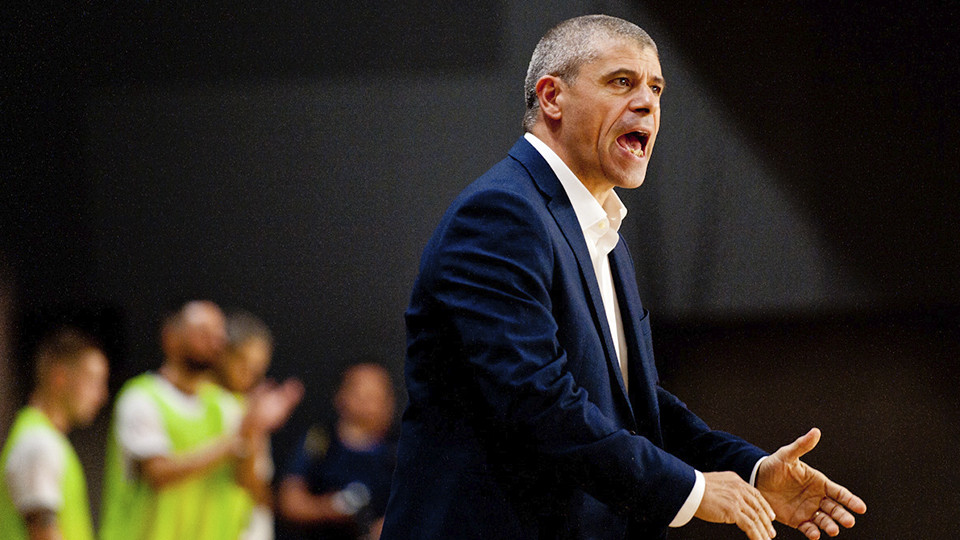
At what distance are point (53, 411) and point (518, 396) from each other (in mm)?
2241

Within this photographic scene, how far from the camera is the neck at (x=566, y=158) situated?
6.22 ft

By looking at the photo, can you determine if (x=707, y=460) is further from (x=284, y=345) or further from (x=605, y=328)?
(x=284, y=345)

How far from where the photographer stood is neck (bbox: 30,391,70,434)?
3.12 meters

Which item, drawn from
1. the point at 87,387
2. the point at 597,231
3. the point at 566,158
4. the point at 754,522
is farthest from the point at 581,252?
the point at 87,387

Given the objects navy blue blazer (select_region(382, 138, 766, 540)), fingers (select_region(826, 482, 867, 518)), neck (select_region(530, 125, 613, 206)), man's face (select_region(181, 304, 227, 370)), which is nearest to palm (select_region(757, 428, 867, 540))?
fingers (select_region(826, 482, 867, 518))

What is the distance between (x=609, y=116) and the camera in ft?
6.22

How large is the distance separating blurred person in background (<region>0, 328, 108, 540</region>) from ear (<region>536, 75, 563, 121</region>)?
6.60 feet

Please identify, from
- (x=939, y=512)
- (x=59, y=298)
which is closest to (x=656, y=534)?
(x=59, y=298)

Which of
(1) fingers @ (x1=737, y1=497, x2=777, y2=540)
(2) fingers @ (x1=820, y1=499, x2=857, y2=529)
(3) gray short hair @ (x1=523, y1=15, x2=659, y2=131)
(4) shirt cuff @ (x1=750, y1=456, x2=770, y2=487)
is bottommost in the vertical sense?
(2) fingers @ (x1=820, y1=499, x2=857, y2=529)

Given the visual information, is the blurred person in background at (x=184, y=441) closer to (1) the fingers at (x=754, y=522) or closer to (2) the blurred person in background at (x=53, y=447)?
(2) the blurred person in background at (x=53, y=447)

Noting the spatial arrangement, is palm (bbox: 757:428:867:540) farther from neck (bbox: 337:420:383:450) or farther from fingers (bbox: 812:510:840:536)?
neck (bbox: 337:420:383:450)

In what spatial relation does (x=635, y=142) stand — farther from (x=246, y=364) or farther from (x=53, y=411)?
(x=53, y=411)

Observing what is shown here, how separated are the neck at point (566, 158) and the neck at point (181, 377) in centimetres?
185

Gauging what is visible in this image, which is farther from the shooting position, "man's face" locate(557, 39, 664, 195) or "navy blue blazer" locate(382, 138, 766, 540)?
"man's face" locate(557, 39, 664, 195)
